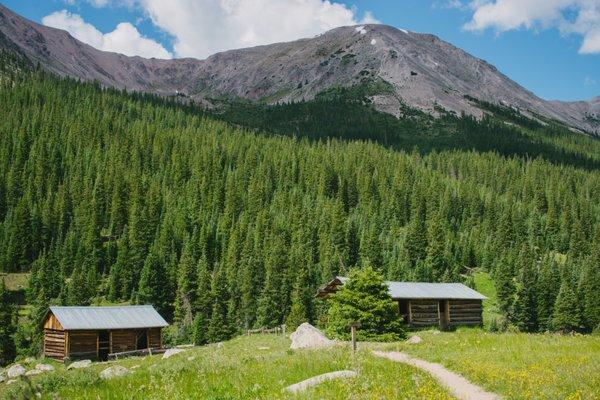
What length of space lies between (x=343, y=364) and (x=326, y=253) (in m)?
76.8

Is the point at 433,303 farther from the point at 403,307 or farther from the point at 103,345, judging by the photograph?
the point at 103,345

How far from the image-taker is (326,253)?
95500 mm

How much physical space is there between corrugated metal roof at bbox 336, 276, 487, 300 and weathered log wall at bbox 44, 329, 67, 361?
27752 mm

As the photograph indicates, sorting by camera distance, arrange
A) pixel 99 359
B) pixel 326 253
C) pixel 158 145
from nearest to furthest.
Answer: pixel 99 359 → pixel 326 253 → pixel 158 145

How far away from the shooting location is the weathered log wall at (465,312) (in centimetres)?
5681

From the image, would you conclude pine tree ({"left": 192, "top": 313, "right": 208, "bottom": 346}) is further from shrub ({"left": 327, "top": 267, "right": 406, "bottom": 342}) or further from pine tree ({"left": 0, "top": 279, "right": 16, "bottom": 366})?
shrub ({"left": 327, "top": 267, "right": 406, "bottom": 342})

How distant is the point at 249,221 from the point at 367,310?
8001 cm

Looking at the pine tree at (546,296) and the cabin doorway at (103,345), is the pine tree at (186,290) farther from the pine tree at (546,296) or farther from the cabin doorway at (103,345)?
the pine tree at (546,296)

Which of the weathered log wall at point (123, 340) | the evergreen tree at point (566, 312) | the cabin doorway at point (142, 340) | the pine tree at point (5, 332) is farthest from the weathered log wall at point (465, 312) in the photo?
the pine tree at point (5, 332)

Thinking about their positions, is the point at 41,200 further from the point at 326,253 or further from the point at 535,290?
the point at 535,290

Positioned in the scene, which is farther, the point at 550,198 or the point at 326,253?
the point at 550,198

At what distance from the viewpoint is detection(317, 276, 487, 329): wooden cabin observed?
5250 centimetres

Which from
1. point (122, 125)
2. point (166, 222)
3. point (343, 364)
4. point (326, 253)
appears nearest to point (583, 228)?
point (326, 253)

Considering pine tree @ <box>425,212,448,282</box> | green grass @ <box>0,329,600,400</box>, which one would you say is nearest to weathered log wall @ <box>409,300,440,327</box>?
green grass @ <box>0,329,600,400</box>
